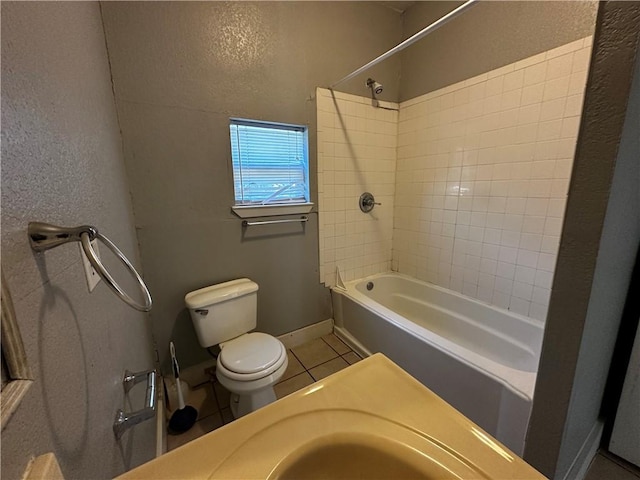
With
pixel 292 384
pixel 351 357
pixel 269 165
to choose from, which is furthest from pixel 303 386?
pixel 269 165

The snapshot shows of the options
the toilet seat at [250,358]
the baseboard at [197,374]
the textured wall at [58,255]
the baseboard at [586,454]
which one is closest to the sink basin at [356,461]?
the textured wall at [58,255]

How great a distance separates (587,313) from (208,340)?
1736 millimetres

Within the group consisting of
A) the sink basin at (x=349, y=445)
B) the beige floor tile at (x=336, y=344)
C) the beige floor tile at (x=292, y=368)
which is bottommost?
the beige floor tile at (x=292, y=368)

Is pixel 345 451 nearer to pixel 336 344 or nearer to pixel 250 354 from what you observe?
pixel 250 354

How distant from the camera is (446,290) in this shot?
216cm

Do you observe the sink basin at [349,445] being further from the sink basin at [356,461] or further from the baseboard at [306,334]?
the baseboard at [306,334]

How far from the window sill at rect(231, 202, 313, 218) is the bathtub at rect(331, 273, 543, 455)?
0.77 m

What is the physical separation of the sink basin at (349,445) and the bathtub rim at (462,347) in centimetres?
79

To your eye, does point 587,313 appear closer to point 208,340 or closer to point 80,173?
point 80,173

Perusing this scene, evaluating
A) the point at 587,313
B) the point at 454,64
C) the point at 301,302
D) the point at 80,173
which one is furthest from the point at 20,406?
the point at 454,64

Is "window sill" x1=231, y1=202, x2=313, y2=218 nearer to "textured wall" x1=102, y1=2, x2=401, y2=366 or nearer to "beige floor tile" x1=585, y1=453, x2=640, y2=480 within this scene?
"textured wall" x1=102, y1=2, x2=401, y2=366

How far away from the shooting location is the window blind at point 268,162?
1.80 m

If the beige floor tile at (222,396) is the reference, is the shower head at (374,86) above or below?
above

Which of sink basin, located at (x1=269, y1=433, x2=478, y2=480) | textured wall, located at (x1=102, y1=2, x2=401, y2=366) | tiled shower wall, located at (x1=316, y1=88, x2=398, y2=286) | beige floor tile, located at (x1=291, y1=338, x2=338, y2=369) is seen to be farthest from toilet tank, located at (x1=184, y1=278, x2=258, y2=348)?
sink basin, located at (x1=269, y1=433, x2=478, y2=480)
